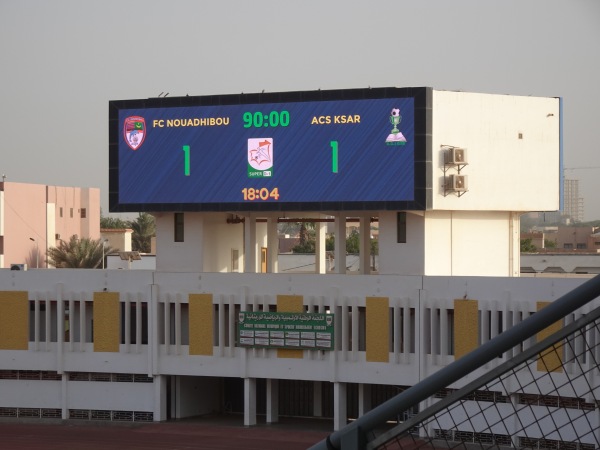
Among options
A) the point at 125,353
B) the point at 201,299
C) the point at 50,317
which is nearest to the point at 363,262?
the point at 201,299

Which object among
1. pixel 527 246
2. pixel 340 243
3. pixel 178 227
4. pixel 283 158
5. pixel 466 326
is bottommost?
pixel 466 326

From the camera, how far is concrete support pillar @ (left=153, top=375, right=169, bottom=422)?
36.3 metres

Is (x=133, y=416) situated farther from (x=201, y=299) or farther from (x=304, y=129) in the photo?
(x=304, y=129)

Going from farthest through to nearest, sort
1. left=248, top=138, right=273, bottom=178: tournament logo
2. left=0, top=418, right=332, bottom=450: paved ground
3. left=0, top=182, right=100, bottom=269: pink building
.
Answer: left=0, top=182, right=100, bottom=269: pink building → left=248, top=138, right=273, bottom=178: tournament logo → left=0, top=418, right=332, bottom=450: paved ground

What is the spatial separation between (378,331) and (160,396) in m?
7.90

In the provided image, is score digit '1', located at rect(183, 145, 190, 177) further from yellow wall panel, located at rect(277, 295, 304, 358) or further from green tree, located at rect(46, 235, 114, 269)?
green tree, located at rect(46, 235, 114, 269)

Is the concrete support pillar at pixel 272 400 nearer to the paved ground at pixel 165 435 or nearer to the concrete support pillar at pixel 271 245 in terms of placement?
the paved ground at pixel 165 435

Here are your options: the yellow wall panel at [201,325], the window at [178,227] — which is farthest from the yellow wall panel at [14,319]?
the yellow wall panel at [201,325]

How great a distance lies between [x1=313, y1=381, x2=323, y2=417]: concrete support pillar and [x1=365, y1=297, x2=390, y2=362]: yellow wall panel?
4.19 meters

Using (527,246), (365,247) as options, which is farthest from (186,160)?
(527,246)

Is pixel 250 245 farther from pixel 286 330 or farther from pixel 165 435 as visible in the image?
pixel 165 435

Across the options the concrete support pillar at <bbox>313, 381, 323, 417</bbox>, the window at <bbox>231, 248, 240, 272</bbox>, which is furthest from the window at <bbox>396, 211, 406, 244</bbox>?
the window at <bbox>231, 248, 240, 272</bbox>

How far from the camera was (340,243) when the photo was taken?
37.4 metres

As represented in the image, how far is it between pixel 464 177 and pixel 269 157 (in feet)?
20.7
